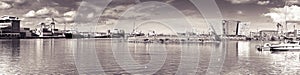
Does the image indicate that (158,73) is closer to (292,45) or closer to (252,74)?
(252,74)

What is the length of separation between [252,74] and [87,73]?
1802 cm

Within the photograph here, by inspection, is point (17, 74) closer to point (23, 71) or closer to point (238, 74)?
point (23, 71)

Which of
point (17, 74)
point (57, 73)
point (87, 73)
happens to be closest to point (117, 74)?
point (87, 73)

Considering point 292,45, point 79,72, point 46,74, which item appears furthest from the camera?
point 292,45

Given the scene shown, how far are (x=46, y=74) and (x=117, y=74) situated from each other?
23.4ft

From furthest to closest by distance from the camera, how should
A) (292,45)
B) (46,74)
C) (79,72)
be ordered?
1. (292,45)
2. (79,72)
3. (46,74)

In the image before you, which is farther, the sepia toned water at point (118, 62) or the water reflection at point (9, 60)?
the water reflection at point (9, 60)

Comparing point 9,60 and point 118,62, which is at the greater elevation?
point 9,60

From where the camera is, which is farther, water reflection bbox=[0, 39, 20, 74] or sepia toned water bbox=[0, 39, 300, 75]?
water reflection bbox=[0, 39, 20, 74]

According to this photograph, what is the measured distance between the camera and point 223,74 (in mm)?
42531

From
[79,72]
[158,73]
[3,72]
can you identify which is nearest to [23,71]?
[3,72]

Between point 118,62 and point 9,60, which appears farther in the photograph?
point 9,60

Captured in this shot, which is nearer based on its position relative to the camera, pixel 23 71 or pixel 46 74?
pixel 46 74

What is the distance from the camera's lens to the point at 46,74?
130 ft
